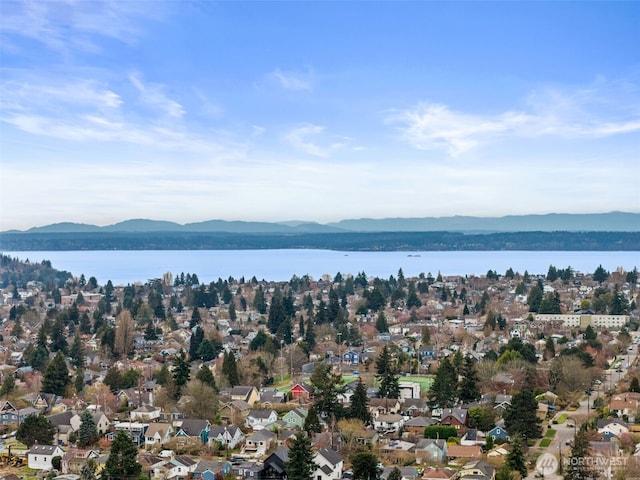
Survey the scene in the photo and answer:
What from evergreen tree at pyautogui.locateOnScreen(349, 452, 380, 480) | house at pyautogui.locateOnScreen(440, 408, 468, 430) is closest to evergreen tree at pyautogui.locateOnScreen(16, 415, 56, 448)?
evergreen tree at pyautogui.locateOnScreen(349, 452, 380, 480)

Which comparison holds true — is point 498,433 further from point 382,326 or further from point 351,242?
point 351,242

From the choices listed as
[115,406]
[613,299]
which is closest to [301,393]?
[115,406]

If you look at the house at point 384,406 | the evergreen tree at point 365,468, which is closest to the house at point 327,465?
the evergreen tree at point 365,468

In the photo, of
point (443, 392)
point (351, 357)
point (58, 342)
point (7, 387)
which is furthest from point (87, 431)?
point (58, 342)

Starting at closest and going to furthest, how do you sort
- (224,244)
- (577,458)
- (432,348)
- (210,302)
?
1. (577,458)
2. (432,348)
3. (210,302)
4. (224,244)

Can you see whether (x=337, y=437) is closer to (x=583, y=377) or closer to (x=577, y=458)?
(x=577, y=458)
